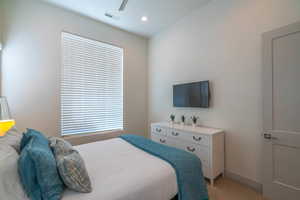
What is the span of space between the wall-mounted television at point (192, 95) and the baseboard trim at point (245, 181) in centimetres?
122

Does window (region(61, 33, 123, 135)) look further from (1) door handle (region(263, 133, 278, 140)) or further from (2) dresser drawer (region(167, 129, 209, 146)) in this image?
(1) door handle (region(263, 133, 278, 140))

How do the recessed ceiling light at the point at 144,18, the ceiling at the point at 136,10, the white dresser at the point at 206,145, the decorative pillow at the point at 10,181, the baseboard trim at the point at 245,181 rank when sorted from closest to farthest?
the decorative pillow at the point at 10,181 → the baseboard trim at the point at 245,181 → the white dresser at the point at 206,145 → the ceiling at the point at 136,10 → the recessed ceiling light at the point at 144,18

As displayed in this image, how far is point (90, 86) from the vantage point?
3.18m

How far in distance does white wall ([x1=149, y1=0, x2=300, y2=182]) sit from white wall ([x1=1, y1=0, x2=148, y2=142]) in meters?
2.20

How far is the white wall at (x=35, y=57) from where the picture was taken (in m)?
2.34

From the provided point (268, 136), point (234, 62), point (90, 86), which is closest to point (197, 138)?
point (268, 136)

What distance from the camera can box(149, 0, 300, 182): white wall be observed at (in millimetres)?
2090

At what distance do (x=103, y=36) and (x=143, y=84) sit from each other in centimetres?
159

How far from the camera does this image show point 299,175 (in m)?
1.68

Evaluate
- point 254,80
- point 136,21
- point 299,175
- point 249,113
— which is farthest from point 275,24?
point 136,21

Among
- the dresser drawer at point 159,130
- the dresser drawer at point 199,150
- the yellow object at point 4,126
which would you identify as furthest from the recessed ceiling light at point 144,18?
the yellow object at point 4,126

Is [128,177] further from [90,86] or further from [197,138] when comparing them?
[90,86]

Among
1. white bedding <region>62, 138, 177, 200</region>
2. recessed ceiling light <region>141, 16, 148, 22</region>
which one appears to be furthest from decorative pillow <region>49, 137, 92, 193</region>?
recessed ceiling light <region>141, 16, 148, 22</region>

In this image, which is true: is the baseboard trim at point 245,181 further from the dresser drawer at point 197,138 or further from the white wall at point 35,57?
the white wall at point 35,57
